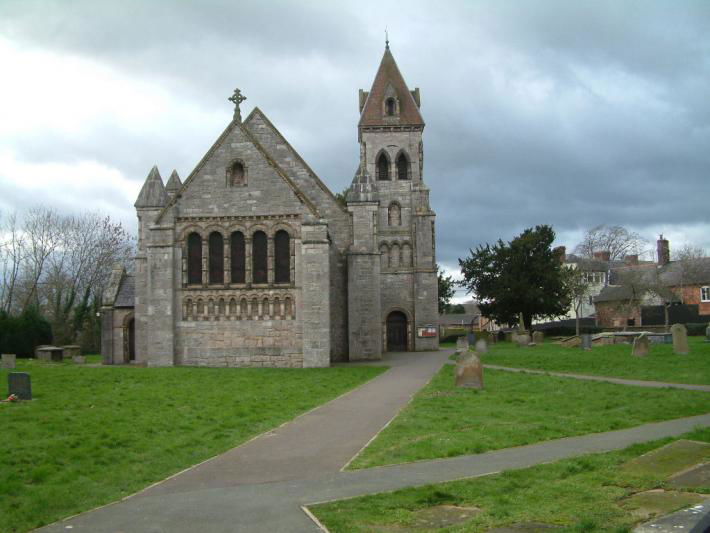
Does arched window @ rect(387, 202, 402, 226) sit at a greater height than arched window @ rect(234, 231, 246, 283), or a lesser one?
greater

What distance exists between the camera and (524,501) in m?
7.50

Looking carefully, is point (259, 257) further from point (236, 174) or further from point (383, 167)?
point (383, 167)

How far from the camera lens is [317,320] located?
97.3ft

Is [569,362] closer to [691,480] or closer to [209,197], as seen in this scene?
[209,197]

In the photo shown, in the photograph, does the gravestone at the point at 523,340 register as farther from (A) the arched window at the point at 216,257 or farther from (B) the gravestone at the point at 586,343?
(A) the arched window at the point at 216,257

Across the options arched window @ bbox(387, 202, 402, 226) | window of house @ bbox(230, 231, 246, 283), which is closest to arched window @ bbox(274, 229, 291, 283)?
window of house @ bbox(230, 231, 246, 283)

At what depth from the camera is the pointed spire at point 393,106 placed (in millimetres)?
51594

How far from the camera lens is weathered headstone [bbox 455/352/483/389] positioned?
19.1m

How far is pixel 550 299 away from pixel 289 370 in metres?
39.4

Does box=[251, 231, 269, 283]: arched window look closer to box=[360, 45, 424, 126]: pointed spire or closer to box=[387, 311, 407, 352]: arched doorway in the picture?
box=[387, 311, 407, 352]: arched doorway

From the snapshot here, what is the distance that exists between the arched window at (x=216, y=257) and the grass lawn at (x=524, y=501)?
76.6 ft

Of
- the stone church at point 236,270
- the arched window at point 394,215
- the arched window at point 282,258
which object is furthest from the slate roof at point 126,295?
the arched window at point 394,215

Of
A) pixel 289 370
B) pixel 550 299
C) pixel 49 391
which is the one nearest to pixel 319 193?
pixel 289 370

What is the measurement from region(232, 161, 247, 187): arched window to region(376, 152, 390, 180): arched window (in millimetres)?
21489
